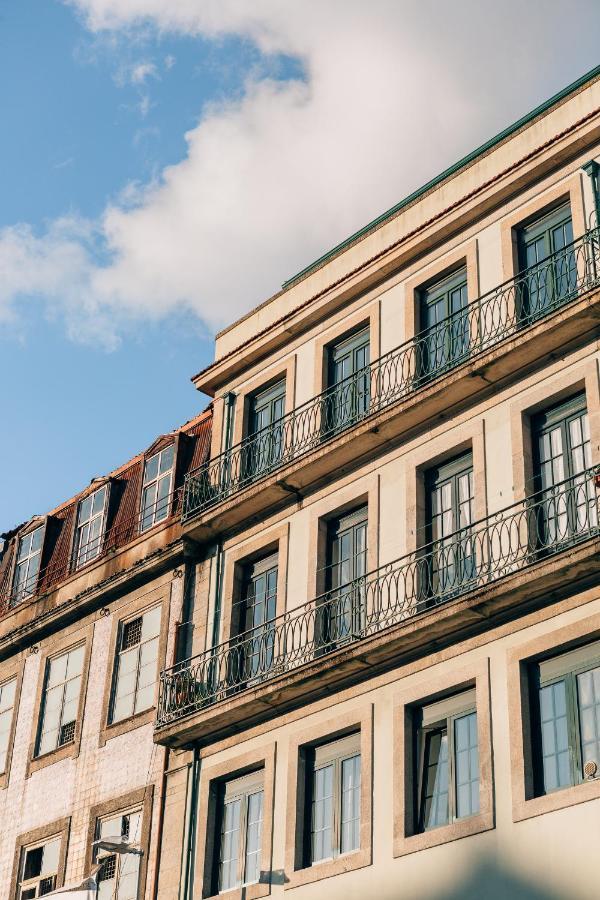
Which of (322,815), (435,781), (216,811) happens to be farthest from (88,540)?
(435,781)

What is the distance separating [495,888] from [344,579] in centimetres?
664

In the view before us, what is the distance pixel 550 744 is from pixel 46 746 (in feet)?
41.6

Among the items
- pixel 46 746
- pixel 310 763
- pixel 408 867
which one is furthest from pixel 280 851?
pixel 46 746

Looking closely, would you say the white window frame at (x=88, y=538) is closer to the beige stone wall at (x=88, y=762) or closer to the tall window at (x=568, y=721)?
the beige stone wall at (x=88, y=762)

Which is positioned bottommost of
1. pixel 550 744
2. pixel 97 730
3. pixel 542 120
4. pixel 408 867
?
pixel 408 867

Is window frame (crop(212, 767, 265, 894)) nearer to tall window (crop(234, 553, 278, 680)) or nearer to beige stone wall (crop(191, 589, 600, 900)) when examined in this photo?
beige stone wall (crop(191, 589, 600, 900))

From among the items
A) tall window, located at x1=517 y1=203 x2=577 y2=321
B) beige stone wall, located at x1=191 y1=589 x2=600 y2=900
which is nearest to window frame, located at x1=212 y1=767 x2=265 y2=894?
beige stone wall, located at x1=191 y1=589 x2=600 y2=900

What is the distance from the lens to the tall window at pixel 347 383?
83.1 feet

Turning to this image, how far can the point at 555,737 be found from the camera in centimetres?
1922

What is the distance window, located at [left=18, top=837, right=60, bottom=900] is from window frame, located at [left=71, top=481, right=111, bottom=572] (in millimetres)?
5757

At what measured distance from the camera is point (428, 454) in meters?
23.2

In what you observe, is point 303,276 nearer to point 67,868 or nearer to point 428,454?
point 428,454

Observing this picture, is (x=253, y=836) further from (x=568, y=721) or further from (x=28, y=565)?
(x=28, y=565)

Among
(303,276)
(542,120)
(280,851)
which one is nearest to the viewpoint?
(280,851)
